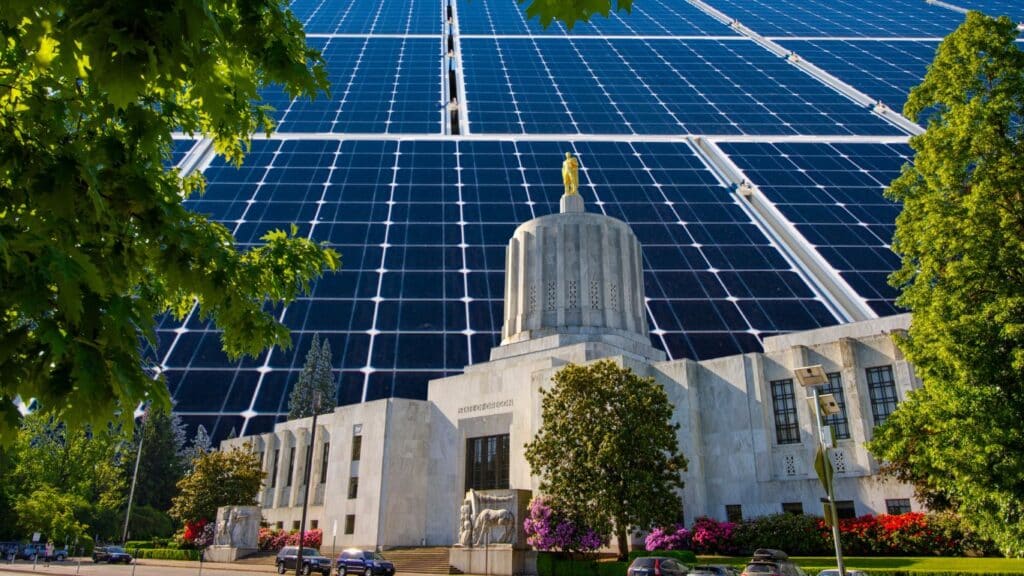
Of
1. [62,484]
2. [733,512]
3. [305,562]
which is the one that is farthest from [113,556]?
[733,512]

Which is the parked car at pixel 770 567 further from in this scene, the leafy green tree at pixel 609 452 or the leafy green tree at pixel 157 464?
the leafy green tree at pixel 157 464

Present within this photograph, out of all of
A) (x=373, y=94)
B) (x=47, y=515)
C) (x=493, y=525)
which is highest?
(x=373, y=94)

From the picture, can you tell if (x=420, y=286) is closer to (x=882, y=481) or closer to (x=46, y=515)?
(x=46, y=515)

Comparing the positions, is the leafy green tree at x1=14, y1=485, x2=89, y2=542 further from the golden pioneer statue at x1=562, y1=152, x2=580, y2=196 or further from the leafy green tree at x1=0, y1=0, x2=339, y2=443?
the leafy green tree at x1=0, y1=0, x2=339, y2=443

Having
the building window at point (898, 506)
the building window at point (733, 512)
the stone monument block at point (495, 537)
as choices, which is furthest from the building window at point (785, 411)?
the stone monument block at point (495, 537)

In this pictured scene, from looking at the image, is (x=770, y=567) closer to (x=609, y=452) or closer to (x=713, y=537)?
(x=609, y=452)

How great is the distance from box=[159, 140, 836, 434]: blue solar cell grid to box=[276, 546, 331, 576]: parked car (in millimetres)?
10474

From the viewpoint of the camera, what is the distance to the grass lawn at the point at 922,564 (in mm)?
17297

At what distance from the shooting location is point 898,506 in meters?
23.8

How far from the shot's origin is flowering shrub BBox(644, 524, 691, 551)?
978 inches

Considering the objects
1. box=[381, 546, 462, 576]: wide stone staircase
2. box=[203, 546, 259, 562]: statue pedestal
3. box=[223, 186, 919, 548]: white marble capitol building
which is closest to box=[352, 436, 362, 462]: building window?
box=[223, 186, 919, 548]: white marble capitol building

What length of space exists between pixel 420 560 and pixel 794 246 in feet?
107

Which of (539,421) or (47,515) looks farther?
(47,515)

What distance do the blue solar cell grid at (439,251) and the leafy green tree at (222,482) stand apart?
296 centimetres
